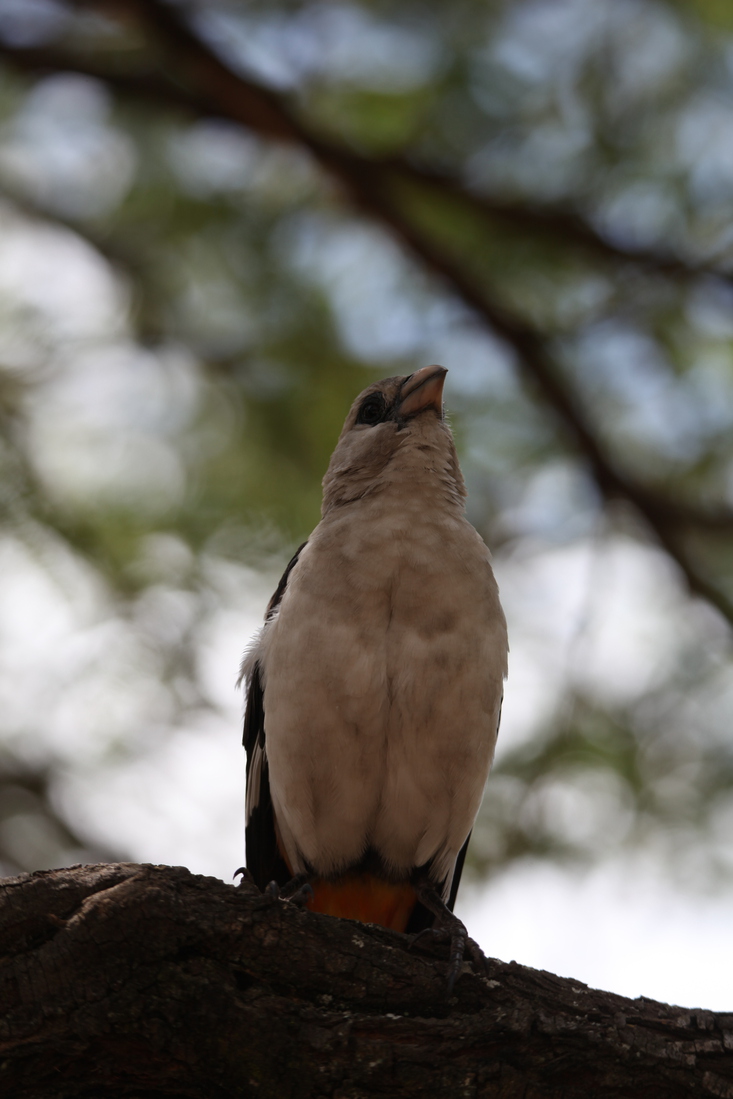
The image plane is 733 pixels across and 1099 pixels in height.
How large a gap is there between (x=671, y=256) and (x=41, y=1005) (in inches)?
204

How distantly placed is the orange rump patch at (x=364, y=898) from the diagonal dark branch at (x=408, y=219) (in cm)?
300

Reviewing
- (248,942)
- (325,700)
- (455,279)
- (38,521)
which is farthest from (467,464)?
(248,942)

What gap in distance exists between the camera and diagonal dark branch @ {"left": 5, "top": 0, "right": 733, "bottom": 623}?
5875mm

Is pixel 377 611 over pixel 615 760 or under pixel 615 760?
under

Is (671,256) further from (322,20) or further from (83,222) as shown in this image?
(83,222)

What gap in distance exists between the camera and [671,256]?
6.29 m

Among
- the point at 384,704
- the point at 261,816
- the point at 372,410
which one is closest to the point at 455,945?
the point at 384,704

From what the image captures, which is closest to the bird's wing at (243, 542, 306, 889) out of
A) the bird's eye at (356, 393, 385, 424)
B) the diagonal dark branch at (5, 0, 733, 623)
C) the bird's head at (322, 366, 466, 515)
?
the bird's head at (322, 366, 466, 515)

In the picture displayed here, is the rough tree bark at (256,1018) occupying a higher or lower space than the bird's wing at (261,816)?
lower

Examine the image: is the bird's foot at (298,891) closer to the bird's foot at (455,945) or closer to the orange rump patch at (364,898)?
the orange rump patch at (364,898)

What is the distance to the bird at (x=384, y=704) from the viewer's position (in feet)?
13.5

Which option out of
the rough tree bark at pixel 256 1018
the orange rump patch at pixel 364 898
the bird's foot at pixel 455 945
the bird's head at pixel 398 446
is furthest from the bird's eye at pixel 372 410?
the rough tree bark at pixel 256 1018

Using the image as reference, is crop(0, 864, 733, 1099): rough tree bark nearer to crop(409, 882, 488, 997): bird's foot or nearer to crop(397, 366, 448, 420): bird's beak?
crop(409, 882, 488, 997): bird's foot

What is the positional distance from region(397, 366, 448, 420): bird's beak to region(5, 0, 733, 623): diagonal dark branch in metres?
1.45
